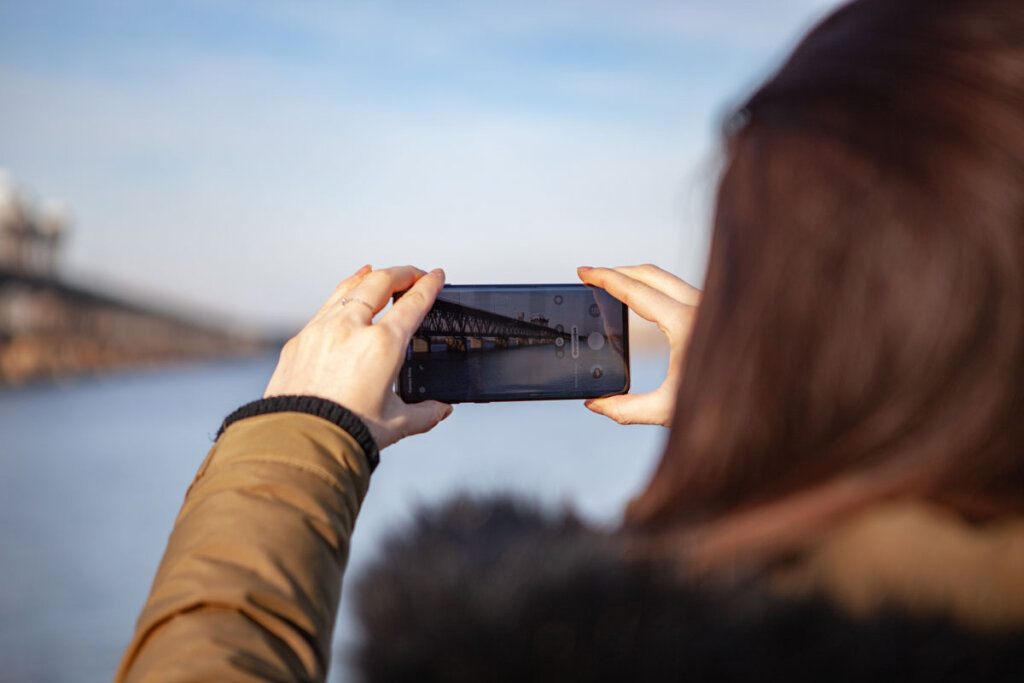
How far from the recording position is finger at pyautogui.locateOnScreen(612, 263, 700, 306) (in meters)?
1.71

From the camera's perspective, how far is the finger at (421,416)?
1346mm

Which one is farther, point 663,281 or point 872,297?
point 663,281

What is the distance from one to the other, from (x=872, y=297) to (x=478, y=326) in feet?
4.03

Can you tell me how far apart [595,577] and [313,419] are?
0.48 meters

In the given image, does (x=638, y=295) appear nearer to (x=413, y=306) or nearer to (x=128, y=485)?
(x=413, y=306)

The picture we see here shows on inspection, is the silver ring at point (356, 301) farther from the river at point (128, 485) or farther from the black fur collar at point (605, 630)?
the black fur collar at point (605, 630)

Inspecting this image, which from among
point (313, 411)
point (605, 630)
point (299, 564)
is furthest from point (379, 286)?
point (605, 630)

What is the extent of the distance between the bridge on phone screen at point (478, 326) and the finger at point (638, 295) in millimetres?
198

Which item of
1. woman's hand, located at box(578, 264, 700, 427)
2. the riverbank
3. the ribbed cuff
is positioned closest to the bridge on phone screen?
woman's hand, located at box(578, 264, 700, 427)

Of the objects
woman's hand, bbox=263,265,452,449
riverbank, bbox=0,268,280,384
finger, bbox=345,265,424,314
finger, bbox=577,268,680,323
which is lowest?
woman's hand, bbox=263,265,452,449

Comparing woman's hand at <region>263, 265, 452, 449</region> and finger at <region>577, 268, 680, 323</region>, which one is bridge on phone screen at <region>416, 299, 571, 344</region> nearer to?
finger at <region>577, 268, 680, 323</region>

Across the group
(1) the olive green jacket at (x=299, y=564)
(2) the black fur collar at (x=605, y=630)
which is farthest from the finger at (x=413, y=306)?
(2) the black fur collar at (x=605, y=630)

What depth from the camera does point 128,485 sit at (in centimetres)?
1858

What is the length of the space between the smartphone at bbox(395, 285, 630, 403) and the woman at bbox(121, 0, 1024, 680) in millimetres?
987
